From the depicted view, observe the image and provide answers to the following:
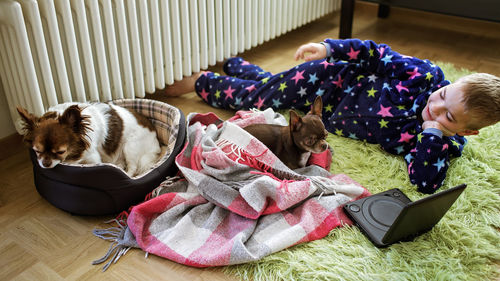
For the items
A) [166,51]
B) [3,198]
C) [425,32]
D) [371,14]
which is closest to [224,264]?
[3,198]

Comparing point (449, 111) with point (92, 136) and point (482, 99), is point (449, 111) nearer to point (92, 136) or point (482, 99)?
point (482, 99)

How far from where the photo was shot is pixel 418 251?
1483 millimetres

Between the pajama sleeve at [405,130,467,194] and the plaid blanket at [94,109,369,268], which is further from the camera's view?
the pajama sleeve at [405,130,467,194]

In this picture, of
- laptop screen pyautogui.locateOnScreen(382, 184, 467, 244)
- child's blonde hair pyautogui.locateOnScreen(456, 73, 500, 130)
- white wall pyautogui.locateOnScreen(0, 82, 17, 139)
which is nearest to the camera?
laptop screen pyautogui.locateOnScreen(382, 184, 467, 244)

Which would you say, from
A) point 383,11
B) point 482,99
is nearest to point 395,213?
point 482,99

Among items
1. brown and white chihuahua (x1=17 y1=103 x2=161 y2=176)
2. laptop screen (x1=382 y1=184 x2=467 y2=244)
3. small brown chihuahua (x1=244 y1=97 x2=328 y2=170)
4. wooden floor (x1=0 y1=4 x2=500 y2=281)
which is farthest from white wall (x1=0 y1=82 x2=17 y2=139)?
laptop screen (x1=382 y1=184 x2=467 y2=244)

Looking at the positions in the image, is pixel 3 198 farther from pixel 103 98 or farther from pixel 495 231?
pixel 495 231

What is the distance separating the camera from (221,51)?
8.65ft

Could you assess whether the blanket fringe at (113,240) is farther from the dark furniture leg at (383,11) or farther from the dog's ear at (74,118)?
the dark furniture leg at (383,11)

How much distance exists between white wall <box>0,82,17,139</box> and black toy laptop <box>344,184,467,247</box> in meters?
1.65

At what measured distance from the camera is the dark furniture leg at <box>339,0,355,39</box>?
3398 mm

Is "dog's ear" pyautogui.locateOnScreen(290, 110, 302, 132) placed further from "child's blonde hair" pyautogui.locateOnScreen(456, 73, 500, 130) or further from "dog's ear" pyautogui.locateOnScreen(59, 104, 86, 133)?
"dog's ear" pyautogui.locateOnScreen(59, 104, 86, 133)

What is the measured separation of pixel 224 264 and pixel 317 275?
31 cm

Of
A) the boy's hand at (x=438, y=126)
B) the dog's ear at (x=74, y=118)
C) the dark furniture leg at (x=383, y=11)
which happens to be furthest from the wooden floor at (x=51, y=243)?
the dark furniture leg at (x=383, y=11)
